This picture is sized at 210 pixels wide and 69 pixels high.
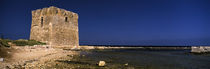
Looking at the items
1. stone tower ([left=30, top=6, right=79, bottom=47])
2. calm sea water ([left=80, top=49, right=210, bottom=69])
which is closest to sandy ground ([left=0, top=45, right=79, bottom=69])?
calm sea water ([left=80, top=49, right=210, bottom=69])

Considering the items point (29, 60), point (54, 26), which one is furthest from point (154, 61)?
point (54, 26)

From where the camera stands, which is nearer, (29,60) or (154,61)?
(29,60)

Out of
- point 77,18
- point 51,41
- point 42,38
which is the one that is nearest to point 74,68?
point 51,41

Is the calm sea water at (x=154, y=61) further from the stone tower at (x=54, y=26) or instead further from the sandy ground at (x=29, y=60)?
the stone tower at (x=54, y=26)

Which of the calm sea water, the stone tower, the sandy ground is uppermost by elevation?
the stone tower

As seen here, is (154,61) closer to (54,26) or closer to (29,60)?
(29,60)

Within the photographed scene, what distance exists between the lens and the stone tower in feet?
61.1

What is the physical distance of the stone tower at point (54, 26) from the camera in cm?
1862

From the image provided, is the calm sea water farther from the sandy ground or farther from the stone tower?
the stone tower

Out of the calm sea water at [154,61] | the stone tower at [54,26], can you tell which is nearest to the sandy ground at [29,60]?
the calm sea water at [154,61]

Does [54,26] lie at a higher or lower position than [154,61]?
higher

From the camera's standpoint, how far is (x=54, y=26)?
18781 mm

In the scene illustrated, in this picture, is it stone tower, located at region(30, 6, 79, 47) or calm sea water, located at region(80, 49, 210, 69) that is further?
stone tower, located at region(30, 6, 79, 47)

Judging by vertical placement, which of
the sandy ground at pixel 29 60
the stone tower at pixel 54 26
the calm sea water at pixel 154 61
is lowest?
the calm sea water at pixel 154 61
